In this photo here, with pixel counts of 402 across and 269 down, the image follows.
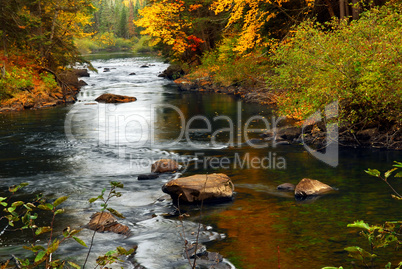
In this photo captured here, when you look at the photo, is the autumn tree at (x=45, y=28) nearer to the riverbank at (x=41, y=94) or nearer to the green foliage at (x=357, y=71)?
the riverbank at (x=41, y=94)

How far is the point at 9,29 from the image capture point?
26297 mm

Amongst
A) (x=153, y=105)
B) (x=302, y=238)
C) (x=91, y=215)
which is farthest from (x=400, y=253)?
(x=153, y=105)

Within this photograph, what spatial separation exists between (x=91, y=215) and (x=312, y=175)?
6021 millimetres

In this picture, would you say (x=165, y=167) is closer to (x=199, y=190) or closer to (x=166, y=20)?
(x=199, y=190)

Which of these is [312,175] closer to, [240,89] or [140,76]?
[240,89]

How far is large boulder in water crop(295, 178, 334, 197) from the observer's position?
10.5m

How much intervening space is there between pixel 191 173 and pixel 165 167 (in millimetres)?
846

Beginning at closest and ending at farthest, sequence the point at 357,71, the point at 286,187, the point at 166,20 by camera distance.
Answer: the point at 286,187, the point at 357,71, the point at 166,20

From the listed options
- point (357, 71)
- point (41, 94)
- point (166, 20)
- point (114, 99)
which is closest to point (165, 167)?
point (357, 71)

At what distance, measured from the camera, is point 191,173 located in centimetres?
1299

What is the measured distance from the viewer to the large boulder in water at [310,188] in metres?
10.5

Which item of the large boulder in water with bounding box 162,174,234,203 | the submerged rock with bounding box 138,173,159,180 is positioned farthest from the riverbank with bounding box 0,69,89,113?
the large boulder in water with bounding box 162,174,234,203

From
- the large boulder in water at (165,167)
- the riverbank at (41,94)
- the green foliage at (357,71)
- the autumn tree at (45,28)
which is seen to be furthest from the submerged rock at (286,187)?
the autumn tree at (45,28)

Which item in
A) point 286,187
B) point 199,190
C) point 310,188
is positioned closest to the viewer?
point 199,190
